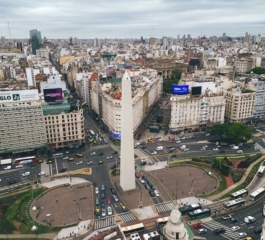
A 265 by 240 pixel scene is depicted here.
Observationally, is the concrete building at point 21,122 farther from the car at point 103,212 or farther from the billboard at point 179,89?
the billboard at point 179,89

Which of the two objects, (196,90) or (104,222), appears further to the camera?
→ (196,90)

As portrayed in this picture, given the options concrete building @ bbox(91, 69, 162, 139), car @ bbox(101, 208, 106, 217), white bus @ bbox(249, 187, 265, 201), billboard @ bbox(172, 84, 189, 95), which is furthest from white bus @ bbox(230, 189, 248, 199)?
billboard @ bbox(172, 84, 189, 95)

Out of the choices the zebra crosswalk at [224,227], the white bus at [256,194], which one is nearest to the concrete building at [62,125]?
the zebra crosswalk at [224,227]

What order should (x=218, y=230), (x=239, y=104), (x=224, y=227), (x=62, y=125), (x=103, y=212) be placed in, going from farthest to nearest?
(x=239, y=104) → (x=62, y=125) → (x=103, y=212) → (x=224, y=227) → (x=218, y=230)

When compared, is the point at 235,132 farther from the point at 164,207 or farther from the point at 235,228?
the point at 235,228

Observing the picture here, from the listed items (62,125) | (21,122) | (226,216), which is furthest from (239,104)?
(21,122)

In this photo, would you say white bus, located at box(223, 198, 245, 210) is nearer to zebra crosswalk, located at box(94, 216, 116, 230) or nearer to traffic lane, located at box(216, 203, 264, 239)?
traffic lane, located at box(216, 203, 264, 239)
